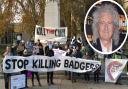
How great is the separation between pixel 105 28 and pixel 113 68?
94.9 inches

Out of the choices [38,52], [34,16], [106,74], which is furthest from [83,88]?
[34,16]

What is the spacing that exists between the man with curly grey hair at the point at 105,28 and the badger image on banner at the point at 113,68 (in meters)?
1.80

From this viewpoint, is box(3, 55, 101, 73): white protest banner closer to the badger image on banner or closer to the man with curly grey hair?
the badger image on banner

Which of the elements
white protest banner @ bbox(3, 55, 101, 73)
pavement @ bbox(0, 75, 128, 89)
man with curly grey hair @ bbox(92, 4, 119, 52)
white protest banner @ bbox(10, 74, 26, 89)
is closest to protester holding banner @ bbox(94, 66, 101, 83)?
pavement @ bbox(0, 75, 128, 89)

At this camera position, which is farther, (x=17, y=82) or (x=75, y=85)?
(x=75, y=85)

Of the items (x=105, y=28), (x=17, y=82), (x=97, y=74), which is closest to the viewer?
(x=17, y=82)

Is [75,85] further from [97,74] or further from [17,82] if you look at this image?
[17,82]

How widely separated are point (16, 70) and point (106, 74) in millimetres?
3803

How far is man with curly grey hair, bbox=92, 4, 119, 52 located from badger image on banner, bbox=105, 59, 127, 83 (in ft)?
5.90

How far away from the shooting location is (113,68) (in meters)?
18.1

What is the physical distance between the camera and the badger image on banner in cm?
1798

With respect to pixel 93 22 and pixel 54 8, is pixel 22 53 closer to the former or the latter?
pixel 93 22

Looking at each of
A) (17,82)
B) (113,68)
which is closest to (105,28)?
(113,68)

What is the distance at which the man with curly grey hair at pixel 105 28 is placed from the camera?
16.2m
